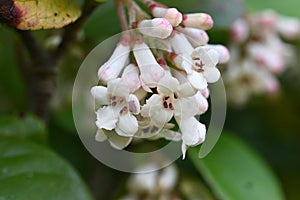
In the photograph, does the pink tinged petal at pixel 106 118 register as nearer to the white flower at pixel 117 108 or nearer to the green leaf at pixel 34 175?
the white flower at pixel 117 108

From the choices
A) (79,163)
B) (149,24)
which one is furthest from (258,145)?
(149,24)

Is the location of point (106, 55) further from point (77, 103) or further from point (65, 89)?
point (65, 89)

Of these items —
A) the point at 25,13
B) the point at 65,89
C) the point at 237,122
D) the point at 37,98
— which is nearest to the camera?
the point at 25,13

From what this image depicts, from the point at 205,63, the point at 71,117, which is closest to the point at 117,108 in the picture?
the point at 205,63

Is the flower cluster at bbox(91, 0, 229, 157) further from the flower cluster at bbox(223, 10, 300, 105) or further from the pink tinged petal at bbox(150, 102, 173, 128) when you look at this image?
the flower cluster at bbox(223, 10, 300, 105)

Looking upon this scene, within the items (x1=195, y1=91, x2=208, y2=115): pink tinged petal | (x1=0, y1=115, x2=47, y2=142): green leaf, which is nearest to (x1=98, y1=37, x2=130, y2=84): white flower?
(x1=195, y1=91, x2=208, y2=115): pink tinged petal

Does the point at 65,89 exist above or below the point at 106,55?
below

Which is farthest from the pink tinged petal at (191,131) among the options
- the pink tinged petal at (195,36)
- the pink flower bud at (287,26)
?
the pink flower bud at (287,26)
